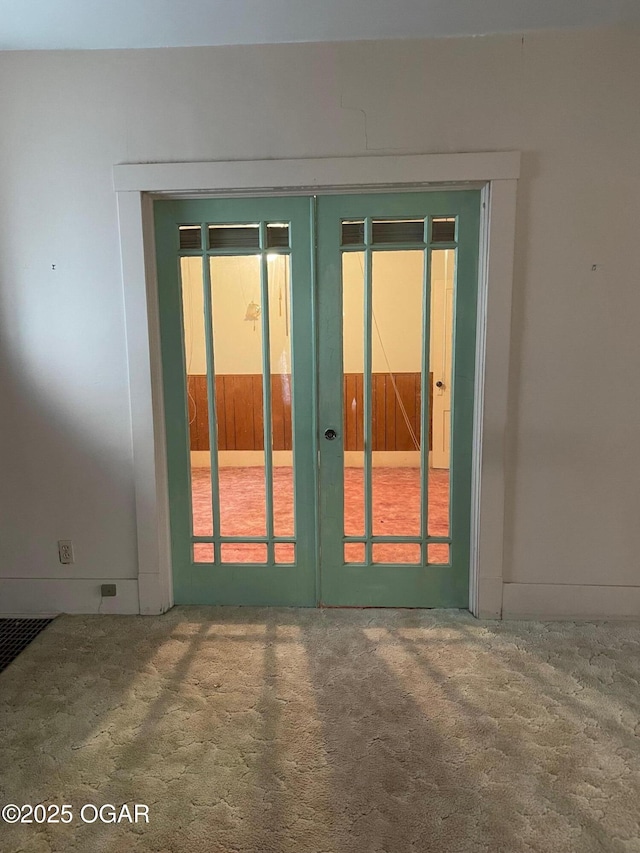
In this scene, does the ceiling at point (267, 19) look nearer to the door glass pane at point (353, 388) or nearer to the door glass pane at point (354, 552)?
the door glass pane at point (353, 388)

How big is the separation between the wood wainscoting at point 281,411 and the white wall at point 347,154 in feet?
1.18

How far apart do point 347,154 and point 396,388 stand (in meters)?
1.04

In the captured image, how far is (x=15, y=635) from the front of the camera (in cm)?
253

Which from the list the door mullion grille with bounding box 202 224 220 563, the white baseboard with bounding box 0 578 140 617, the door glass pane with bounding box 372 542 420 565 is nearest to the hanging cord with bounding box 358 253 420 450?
the door glass pane with bounding box 372 542 420 565

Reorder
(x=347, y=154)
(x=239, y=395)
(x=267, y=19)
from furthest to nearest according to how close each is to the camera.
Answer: (x=239, y=395), (x=347, y=154), (x=267, y=19)

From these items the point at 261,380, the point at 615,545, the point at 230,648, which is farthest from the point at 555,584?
the point at 261,380

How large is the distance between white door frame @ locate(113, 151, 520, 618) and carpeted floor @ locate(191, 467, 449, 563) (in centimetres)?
17

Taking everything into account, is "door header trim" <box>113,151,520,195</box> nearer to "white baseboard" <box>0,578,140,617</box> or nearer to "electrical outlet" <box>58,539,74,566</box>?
"electrical outlet" <box>58,539,74,566</box>

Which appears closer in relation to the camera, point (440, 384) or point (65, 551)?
point (440, 384)

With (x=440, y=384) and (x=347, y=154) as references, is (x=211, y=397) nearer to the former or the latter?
(x=440, y=384)

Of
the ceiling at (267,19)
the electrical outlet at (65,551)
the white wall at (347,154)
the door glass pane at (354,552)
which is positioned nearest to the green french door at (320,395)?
the door glass pane at (354,552)

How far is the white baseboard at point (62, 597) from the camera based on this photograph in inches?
106

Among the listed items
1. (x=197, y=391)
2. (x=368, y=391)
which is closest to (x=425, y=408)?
(x=368, y=391)

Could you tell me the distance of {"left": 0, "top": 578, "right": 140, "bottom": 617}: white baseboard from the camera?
268 centimetres
